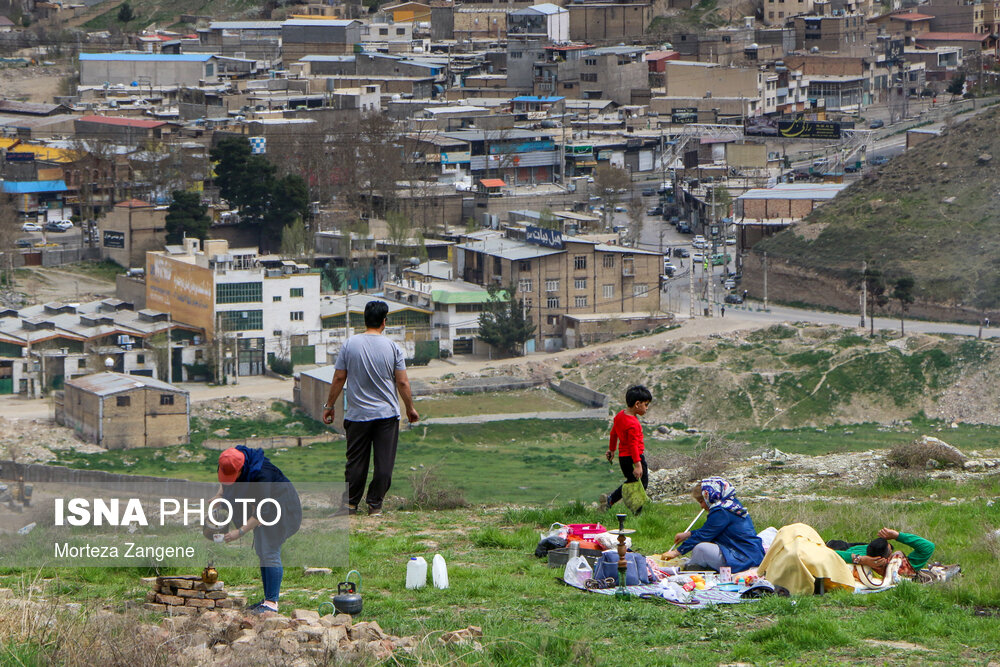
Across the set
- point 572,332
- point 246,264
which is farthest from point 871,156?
point 246,264

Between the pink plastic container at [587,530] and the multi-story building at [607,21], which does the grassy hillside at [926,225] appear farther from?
the pink plastic container at [587,530]

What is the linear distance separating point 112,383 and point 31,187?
16665mm

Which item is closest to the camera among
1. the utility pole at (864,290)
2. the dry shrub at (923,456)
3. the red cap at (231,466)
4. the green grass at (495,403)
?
the red cap at (231,466)

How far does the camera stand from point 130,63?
6172 cm

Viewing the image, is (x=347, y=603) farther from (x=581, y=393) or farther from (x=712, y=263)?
(x=712, y=263)

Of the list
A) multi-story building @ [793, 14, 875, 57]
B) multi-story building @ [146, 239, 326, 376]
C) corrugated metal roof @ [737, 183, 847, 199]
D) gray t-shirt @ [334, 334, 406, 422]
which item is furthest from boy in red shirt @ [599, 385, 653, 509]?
multi-story building @ [793, 14, 875, 57]

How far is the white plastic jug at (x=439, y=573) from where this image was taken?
6520mm

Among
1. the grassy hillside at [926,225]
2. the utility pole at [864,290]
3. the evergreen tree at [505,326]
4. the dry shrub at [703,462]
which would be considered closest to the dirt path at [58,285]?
the evergreen tree at [505,326]

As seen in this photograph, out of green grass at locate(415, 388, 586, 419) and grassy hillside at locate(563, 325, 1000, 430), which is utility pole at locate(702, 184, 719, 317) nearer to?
grassy hillside at locate(563, 325, 1000, 430)

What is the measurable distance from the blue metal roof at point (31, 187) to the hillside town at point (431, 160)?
0.28 feet

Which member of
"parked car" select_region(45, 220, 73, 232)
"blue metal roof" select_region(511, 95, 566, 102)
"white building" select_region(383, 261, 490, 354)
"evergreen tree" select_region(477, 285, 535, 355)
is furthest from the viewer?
"blue metal roof" select_region(511, 95, 566, 102)

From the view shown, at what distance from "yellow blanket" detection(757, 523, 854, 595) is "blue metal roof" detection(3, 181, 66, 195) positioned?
3981cm

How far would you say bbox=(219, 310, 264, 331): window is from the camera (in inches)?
1284

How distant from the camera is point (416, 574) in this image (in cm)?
655
